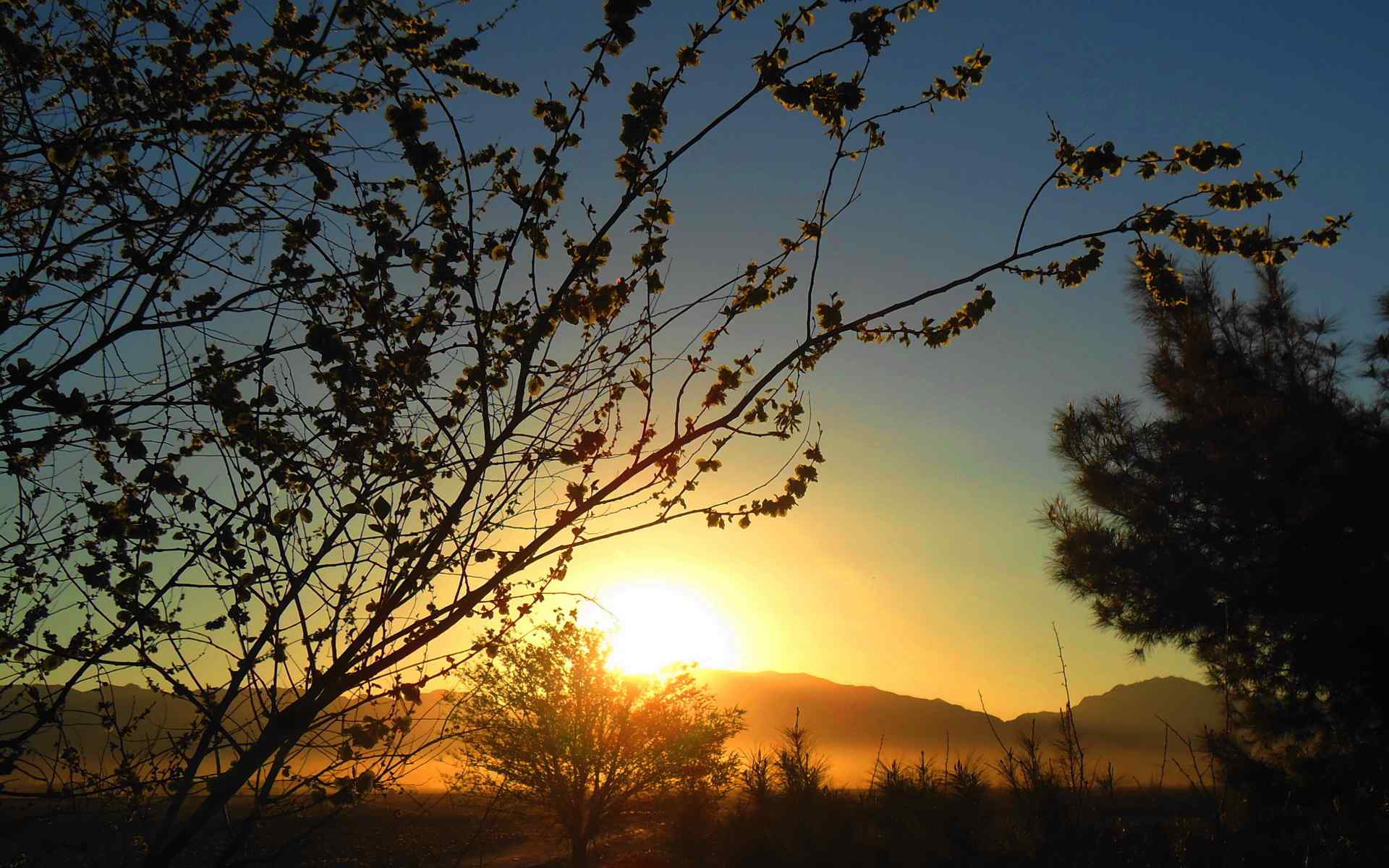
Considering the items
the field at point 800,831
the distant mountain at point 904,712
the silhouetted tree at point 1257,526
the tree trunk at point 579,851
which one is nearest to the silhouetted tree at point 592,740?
the tree trunk at point 579,851

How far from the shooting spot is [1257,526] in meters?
11.8

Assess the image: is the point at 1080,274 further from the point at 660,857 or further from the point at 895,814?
the point at 660,857

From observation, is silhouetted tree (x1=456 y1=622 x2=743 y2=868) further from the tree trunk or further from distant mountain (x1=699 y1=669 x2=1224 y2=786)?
distant mountain (x1=699 y1=669 x2=1224 y2=786)

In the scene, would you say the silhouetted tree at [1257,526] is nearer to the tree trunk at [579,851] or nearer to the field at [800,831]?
the field at [800,831]

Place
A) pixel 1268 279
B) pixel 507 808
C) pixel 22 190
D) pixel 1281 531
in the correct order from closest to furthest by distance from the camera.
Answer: pixel 22 190 → pixel 1281 531 → pixel 1268 279 → pixel 507 808

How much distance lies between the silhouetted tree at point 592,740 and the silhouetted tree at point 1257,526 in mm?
9701

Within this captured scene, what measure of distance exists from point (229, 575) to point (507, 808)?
2141cm

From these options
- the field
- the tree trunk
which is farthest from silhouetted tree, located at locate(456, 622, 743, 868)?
the field

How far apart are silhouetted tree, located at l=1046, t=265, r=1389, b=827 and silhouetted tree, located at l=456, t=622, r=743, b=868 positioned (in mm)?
9701

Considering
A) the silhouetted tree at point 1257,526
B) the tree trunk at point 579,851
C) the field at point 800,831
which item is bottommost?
the tree trunk at point 579,851

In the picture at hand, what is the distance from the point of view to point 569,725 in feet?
60.3

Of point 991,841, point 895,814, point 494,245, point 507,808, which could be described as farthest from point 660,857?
point 494,245

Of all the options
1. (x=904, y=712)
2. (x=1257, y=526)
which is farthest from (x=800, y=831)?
(x=904, y=712)

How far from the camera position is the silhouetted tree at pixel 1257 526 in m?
11.0
